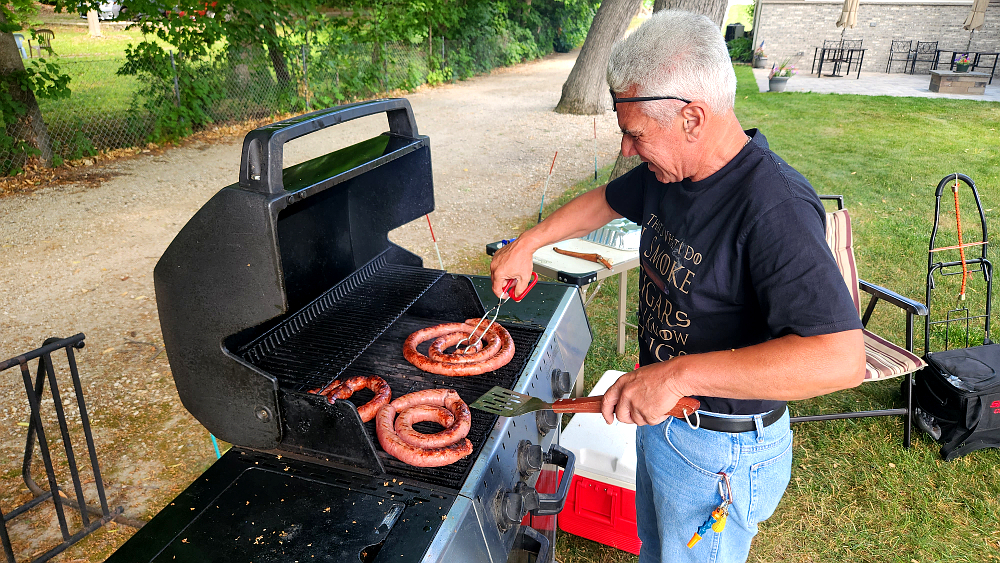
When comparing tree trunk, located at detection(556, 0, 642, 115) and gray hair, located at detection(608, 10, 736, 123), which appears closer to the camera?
gray hair, located at detection(608, 10, 736, 123)

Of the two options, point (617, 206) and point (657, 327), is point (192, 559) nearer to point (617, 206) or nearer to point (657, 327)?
point (657, 327)

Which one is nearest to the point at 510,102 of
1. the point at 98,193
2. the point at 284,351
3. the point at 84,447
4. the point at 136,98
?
the point at 136,98

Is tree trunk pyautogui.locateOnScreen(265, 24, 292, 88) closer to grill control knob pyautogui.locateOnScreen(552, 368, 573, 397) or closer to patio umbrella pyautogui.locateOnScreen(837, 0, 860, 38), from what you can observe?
patio umbrella pyautogui.locateOnScreen(837, 0, 860, 38)

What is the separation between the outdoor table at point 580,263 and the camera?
3852mm

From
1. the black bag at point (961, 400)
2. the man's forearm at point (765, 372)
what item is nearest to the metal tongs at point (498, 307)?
the man's forearm at point (765, 372)

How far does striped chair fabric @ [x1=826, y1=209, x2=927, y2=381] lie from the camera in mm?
3396

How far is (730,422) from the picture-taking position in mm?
1841

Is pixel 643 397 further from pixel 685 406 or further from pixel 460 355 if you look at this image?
pixel 460 355

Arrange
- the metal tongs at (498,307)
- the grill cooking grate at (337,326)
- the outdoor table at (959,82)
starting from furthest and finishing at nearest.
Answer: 1. the outdoor table at (959,82)
2. the metal tongs at (498,307)
3. the grill cooking grate at (337,326)

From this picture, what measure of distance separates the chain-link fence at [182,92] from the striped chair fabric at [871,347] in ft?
34.3

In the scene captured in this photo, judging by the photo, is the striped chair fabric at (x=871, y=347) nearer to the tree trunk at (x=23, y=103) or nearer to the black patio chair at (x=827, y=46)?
the tree trunk at (x=23, y=103)

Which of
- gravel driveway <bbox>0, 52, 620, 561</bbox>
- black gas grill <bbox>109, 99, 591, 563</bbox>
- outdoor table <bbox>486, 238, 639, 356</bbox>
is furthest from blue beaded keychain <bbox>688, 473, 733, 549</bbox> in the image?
gravel driveway <bbox>0, 52, 620, 561</bbox>

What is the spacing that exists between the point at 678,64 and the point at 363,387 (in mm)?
1381

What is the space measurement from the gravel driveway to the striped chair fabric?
379 cm
